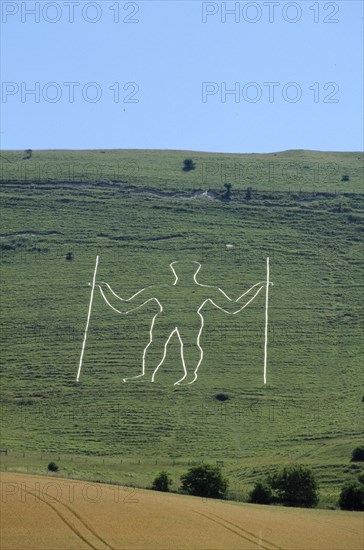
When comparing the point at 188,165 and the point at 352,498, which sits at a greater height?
the point at 188,165

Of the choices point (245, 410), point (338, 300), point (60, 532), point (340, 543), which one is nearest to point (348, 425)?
point (245, 410)

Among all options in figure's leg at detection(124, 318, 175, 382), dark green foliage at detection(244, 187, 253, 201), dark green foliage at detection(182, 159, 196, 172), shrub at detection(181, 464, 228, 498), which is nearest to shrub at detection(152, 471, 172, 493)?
shrub at detection(181, 464, 228, 498)

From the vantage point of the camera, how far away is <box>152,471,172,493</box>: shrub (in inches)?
2274

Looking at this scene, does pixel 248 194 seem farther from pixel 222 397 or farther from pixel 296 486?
pixel 296 486

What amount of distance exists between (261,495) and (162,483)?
483 centimetres

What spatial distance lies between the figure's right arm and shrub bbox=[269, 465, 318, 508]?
37.4 metres

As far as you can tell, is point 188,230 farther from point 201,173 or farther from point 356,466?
point 356,466

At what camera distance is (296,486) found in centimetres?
5684

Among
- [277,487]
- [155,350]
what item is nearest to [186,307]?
[155,350]

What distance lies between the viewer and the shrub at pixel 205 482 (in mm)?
57125

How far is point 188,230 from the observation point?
354ft

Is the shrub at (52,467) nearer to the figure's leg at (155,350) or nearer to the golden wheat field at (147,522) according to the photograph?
the golden wheat field at (147,522)

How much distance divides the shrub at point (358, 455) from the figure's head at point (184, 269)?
111ft

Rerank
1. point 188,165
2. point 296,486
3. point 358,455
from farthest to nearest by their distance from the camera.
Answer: point 188,165
point 358,455
point 296,486
